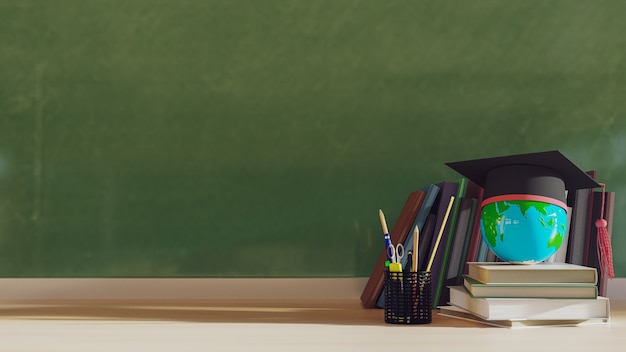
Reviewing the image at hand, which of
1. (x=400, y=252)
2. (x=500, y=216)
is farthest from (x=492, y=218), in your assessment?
(x=400, y=252)

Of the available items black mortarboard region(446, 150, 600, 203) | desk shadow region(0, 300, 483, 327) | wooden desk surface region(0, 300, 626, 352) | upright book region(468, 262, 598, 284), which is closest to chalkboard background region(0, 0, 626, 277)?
desk shadow region(0, 300, 483, 327)

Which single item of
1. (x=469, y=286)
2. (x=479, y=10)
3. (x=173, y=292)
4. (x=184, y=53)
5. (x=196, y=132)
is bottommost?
(x=173, y=292)

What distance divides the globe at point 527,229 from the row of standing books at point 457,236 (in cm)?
18

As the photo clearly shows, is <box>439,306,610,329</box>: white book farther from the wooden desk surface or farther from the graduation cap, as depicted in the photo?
the graduation cap

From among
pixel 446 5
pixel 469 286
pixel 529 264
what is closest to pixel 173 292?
pixel 469 286

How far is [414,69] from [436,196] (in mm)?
394

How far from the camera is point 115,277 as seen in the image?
1.64 metres

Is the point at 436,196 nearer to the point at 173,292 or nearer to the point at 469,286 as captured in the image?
the point at 469,286

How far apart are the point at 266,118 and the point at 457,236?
58 cm

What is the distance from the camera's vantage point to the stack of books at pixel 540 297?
1.15 metres

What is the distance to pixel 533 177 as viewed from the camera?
123cm

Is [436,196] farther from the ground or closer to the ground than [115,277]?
farther from the ground

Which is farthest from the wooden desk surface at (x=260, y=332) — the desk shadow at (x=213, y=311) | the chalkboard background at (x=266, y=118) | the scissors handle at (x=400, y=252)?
the chalkboard background at (x=266, y=118)

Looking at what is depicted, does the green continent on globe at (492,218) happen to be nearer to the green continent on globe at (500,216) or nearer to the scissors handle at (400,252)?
the green continent on globe at (500,216)
